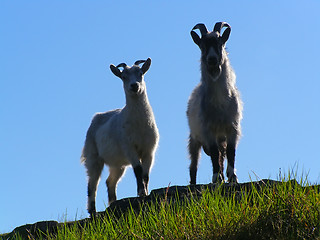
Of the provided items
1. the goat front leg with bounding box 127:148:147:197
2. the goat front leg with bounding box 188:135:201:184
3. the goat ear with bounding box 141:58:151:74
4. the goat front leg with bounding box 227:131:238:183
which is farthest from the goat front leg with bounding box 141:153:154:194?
the goat front leg with bounding box 227:131:238:183

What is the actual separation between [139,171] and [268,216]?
16.8 feet

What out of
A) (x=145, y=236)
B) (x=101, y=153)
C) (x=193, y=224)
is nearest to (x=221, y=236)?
(x=193, y=224)

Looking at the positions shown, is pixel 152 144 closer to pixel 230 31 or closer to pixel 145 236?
pixel 230 31

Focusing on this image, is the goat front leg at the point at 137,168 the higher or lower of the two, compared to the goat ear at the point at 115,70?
lower

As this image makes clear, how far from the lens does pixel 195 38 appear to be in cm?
905

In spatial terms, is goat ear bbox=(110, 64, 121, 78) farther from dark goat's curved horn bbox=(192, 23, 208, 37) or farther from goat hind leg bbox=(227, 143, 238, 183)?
goat hind leg bbox=(227, 143, 238, 183)

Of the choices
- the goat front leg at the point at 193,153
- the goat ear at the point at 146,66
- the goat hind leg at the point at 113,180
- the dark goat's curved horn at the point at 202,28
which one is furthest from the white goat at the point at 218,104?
the goat hind leg at the point at 113,180

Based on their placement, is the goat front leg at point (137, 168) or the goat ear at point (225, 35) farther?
the goat front leg at point (137, 168)

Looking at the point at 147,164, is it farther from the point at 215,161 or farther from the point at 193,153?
the point at 215,161

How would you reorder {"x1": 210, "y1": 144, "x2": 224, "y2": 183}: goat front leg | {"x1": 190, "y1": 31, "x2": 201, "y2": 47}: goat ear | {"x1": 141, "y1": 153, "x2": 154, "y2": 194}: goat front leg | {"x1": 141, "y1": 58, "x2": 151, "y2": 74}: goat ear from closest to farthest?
1. {"x1": 210, "y1": 144, "x2": 224, "y2": 183}: goat front leg
2. {"x1": 190, "y1": 31, "x2": 201, "y2": 47}: goat ear
3. {"x1": 141, "y1": 153, "x2": 154, "y2": 194}: goat front leg
4. {"x1": 141, "y1": 58, "x2": 151, "y2": 74}: goat ear

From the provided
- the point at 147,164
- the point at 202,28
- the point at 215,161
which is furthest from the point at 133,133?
the point at 202,28

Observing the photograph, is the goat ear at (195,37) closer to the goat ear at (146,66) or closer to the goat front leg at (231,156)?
the goat front leg at (231,156)

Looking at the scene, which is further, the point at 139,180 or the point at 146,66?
the point at 146,66

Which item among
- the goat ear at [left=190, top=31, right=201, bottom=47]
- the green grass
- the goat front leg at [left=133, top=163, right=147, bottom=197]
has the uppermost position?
the goat ear at [left=190, top=31, right=201, bottom=47]
